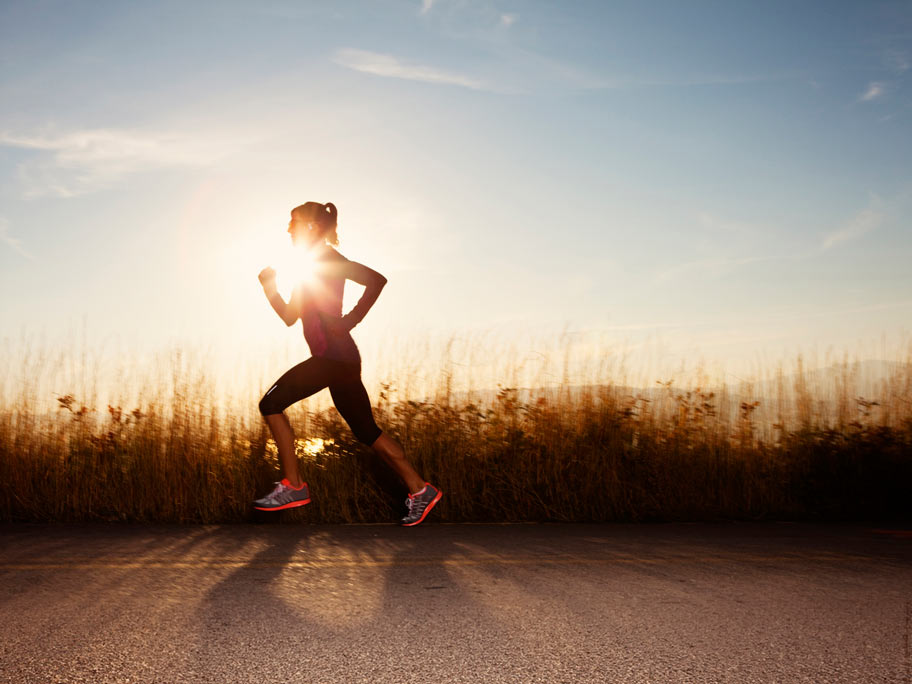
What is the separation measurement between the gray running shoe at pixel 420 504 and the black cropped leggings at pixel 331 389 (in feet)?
1.71

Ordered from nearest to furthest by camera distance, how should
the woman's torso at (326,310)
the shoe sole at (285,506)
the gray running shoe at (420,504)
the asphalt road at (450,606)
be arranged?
the asphalt road at (450,606) < the shoe sole at (285,506) < the woman's torso at (326,310) < the gray running shoe at (420,504)

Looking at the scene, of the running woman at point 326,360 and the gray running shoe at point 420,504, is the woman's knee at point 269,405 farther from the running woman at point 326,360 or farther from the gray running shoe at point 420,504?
the gray running shoe at point 420,504

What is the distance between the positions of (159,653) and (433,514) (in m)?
3.84

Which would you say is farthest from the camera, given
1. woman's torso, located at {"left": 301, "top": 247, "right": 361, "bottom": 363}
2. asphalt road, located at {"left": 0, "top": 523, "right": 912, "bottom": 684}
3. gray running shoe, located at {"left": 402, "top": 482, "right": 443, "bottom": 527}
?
gray running shoe, located at {"left": 402, "top": 482, "right": 443, "bottom": 527}

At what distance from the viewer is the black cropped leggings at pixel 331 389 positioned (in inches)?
245

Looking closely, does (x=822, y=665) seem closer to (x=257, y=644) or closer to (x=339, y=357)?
(x=257, y=644)

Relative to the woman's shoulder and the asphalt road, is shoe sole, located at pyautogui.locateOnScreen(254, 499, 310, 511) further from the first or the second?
the woman's shoulder

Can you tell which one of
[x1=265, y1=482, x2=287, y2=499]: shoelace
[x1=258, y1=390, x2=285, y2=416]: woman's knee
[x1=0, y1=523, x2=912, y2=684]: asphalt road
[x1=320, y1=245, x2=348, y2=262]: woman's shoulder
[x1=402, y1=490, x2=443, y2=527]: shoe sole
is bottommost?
[x1=0, y1=523, x2=912, y2=684]: asphalt road

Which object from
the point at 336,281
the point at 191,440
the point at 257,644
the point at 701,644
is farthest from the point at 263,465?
the point at 701,644

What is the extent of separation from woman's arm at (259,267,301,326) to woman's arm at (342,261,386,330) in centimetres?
39

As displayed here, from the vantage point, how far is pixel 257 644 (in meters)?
3.38

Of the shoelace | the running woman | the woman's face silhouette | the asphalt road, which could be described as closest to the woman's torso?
the running woman

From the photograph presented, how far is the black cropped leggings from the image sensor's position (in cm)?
623

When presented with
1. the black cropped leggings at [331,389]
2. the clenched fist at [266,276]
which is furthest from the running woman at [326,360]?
the clenched fist at [266,276]
